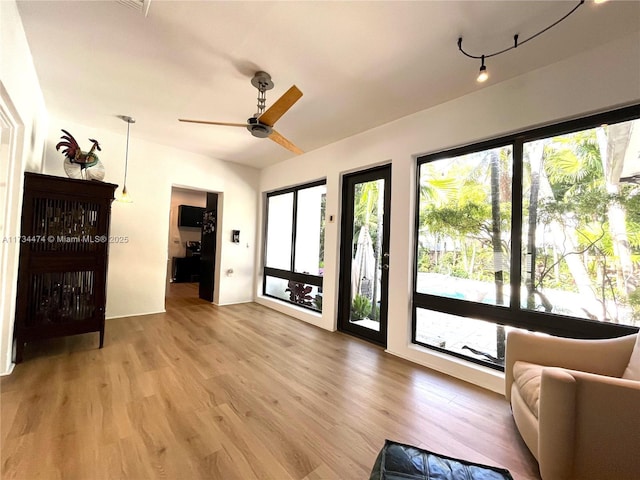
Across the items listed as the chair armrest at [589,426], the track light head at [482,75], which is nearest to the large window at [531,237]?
the track light head at [482,75]

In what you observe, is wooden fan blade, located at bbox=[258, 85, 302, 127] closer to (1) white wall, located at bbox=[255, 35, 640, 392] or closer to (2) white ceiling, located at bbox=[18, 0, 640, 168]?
(2) white ceiling, located at bbox=[18, 0, 640, 168]

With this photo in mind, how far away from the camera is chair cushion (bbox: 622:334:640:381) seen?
1.45m

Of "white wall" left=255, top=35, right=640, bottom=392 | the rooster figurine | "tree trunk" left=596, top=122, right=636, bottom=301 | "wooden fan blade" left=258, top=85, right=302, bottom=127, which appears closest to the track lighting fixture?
"white wall" left=255, top=35, right=640, bottom=392

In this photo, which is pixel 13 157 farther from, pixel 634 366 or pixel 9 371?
pixel 634 366

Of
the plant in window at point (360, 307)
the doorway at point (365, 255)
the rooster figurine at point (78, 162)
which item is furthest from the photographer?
the plant in window at point (360, 307)

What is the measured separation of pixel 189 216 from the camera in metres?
7.80

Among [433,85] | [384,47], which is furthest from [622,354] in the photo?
[384,47]

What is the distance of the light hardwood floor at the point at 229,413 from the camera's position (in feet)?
4.72

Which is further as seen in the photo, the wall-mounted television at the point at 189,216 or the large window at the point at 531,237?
the wall-mounted television at the point at 189,216

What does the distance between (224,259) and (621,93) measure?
536cm

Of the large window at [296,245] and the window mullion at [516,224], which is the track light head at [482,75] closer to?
the window mullion at [516,224]

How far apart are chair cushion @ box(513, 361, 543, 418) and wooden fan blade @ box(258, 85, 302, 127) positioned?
2514 mm

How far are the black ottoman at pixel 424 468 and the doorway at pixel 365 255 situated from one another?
179 centimetres

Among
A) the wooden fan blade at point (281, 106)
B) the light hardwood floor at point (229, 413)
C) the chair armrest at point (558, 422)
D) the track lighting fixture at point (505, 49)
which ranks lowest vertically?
the light hardwood floor at point (229, 413)
